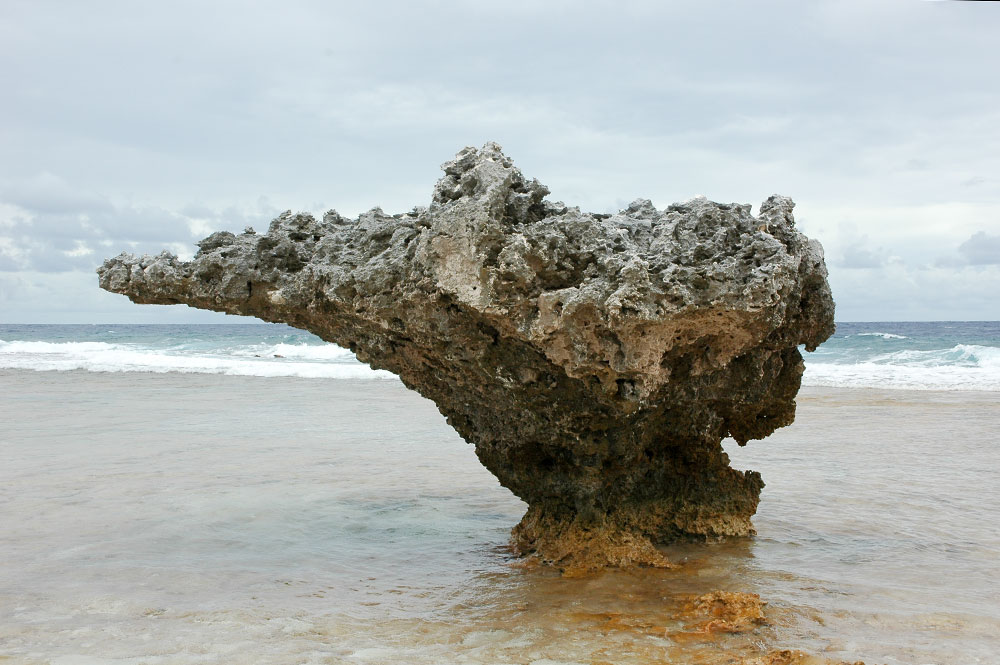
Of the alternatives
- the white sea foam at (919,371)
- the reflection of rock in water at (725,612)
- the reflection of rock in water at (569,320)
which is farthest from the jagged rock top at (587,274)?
the white sea foam at (919,371)

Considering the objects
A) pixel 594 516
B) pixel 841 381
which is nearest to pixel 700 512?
pixel 594 516

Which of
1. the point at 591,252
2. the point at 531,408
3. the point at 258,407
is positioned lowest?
the point at 258,407

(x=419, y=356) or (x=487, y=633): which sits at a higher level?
(x=419, y=356)

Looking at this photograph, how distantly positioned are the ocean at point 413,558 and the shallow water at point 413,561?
0.08 ft

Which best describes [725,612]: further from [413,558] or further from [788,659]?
[413,558]

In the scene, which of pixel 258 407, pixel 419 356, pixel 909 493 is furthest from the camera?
pixel 258 407

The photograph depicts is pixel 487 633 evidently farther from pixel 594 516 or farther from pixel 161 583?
pixel 161 583

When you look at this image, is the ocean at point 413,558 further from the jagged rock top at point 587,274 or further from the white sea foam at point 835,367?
the white sea foam at point 835,367

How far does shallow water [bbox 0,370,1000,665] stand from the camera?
13.8ft

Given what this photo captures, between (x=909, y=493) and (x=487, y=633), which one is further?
(x=909, y=493)

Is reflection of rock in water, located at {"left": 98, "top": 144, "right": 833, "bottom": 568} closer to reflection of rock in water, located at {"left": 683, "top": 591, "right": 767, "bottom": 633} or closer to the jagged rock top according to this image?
the jagged rock top

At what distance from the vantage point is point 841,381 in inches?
884

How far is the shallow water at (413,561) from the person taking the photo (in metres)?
4.20

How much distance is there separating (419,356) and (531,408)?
88 centimetres
